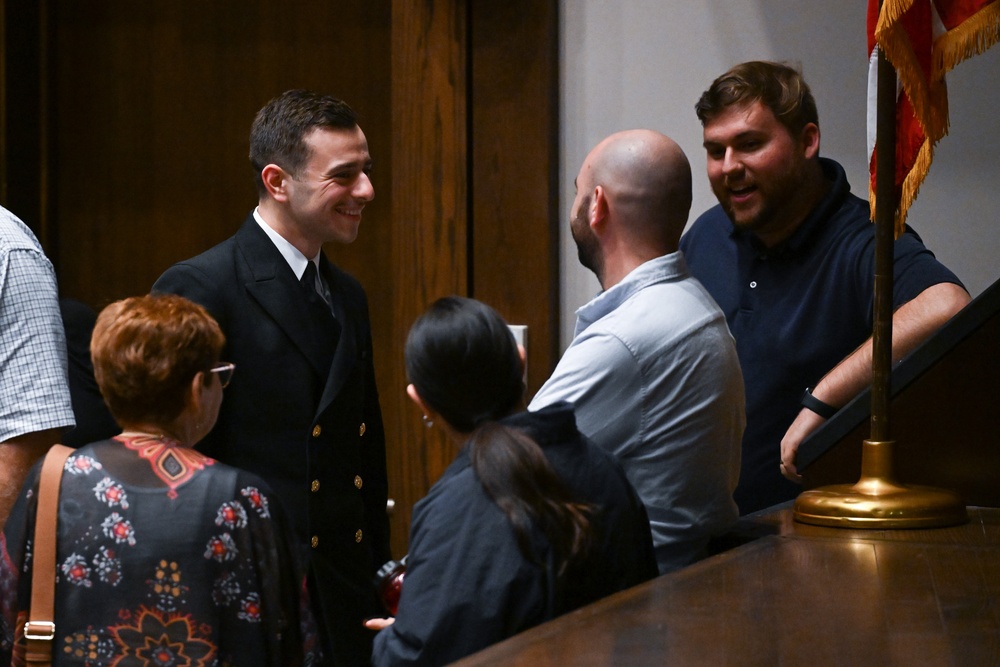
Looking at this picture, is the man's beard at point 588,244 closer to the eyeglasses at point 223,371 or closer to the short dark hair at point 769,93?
the eyeglasses at point 223,371

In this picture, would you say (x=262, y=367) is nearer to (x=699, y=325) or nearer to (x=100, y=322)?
(x=100, y=322)

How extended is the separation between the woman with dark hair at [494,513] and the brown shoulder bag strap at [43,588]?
0.51m

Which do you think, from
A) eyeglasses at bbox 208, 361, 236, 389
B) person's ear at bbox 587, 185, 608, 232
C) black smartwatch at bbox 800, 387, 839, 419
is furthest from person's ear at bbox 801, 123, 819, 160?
eyeglasses at bbox 208, 361, 236, 389

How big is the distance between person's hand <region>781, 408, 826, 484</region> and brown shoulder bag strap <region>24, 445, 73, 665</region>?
4.63ft

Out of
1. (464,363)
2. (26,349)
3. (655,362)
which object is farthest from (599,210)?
(26,349)

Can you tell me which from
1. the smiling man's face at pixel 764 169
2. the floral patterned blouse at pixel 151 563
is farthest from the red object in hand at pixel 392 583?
the smiling man's face at pixel 764 169

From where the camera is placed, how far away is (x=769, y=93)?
3.06m

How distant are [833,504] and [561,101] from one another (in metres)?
2.01

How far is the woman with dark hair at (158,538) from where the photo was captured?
6.06ft

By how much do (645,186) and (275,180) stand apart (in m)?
0.91

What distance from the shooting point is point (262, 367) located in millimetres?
2557

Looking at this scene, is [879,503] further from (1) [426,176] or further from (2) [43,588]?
(1) [426,176]

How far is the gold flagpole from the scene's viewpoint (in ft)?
6.56

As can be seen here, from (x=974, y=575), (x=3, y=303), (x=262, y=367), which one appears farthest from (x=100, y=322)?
(x=974, y=575)
